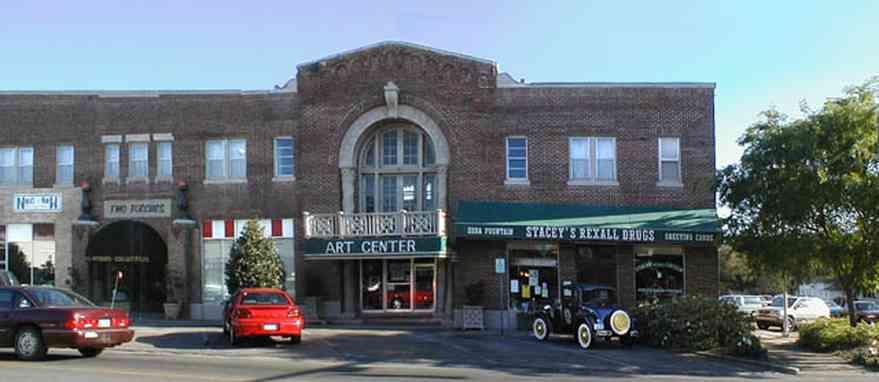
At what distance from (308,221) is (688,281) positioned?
12.7 meters

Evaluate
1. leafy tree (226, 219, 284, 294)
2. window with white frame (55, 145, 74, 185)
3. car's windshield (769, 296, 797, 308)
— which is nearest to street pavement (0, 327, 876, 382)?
leafy tree (226, 219, 284, 294)

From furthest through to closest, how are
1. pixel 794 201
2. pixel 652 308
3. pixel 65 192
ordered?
pixel 65 192 → pixel 652 308 → pixel 794 201

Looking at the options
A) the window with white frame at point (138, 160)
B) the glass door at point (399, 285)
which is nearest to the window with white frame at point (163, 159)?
the window with white frame at point (138, 160)

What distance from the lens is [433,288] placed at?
96.5 feet

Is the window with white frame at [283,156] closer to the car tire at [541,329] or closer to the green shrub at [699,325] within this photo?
the car tire at [541,329]

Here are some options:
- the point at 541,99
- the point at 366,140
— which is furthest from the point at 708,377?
the point at 366,140

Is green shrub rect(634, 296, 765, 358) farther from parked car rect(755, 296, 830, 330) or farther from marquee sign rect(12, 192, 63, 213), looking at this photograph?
marquee sign rect(12, 192, 63, 213)

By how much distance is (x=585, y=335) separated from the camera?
21.2 metres

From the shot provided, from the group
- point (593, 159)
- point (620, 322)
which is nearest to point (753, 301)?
point (593, 159)

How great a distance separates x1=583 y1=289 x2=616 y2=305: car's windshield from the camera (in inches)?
861

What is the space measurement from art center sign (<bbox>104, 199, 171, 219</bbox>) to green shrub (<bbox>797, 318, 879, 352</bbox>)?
68.5 ft

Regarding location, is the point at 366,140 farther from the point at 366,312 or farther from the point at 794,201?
the point at 794,201

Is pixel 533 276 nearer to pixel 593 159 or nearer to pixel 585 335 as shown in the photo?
pixel 593 159

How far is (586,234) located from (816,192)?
817cm
